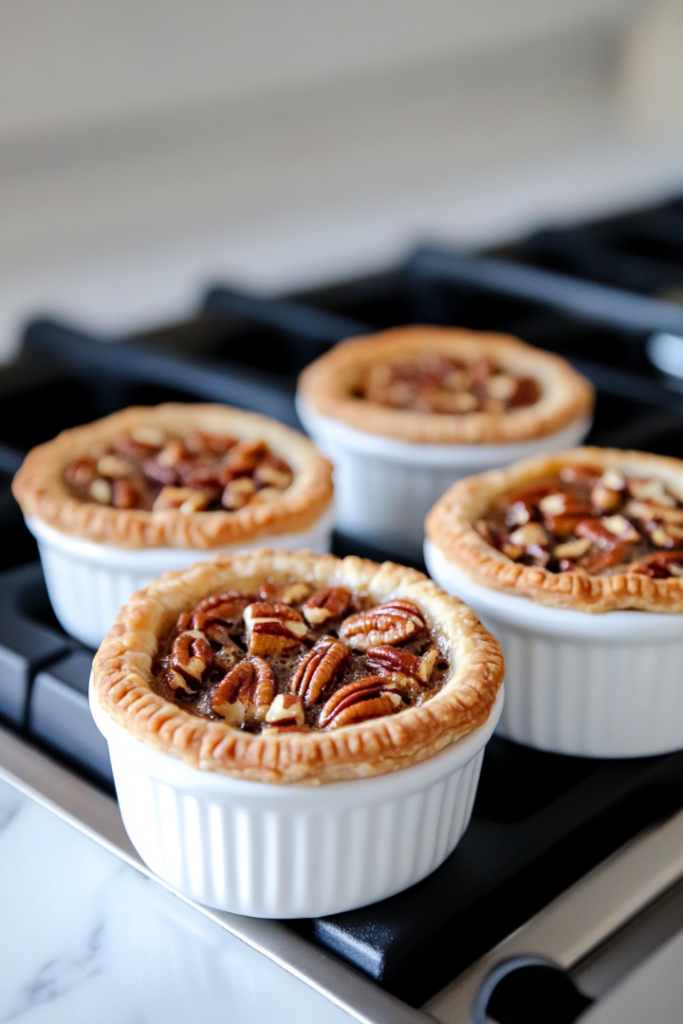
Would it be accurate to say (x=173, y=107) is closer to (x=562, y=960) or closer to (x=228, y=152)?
(x=228, y=152)

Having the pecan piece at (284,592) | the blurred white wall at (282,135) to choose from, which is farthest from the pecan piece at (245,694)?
the blurred white wall at (282,135)

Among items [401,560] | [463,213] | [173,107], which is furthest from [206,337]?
[463,213]

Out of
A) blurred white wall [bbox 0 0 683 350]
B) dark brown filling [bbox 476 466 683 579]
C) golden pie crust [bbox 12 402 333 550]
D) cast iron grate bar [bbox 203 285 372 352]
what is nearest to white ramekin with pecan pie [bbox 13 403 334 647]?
golden pie crust [bbox 12 402 333 550]

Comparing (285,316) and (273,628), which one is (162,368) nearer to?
(285,316)

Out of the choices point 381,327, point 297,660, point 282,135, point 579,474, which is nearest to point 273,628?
point 297,660

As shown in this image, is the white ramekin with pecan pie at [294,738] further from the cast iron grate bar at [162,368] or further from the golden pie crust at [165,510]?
the cast iron grate bar at [162,368]

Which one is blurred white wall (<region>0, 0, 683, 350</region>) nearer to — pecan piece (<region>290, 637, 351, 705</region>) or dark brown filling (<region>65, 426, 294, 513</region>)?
dark brown filling (<region>65, 426, 294, 513</region>)
